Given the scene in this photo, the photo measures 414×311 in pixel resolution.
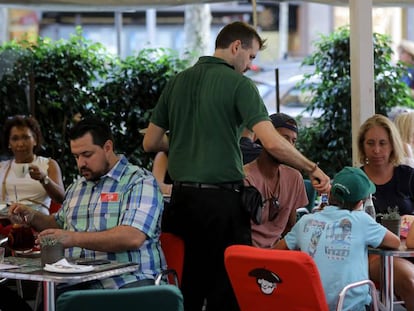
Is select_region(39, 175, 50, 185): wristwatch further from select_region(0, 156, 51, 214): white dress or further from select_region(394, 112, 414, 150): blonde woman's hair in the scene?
select_region(394, 112, 414, 150): blonde woman's hair

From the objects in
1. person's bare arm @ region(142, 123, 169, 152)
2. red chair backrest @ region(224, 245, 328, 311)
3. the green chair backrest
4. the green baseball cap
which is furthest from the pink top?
the green chair backrest

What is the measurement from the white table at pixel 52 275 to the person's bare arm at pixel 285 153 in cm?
86

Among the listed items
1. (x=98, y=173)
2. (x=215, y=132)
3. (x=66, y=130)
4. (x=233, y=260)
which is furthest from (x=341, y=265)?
(x=66, y=130)

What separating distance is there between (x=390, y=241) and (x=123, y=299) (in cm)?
160

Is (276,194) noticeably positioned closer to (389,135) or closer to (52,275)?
(389,135)

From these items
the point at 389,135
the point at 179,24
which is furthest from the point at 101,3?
the point at 179,24

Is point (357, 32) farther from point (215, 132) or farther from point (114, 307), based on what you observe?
point (114, 307)

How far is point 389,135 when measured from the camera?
619 centimetres

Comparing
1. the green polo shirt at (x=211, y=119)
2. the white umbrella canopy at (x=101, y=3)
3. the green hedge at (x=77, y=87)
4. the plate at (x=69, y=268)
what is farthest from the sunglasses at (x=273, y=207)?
the green hedge at (x=77, y=87)

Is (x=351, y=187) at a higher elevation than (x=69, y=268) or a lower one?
higher

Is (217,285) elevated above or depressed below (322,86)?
below

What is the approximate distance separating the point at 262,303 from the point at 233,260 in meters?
0.23

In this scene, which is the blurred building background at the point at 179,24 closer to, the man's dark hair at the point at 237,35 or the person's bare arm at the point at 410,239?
the man's dark hair at the point at 237,35

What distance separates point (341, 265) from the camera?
4.75 meters
